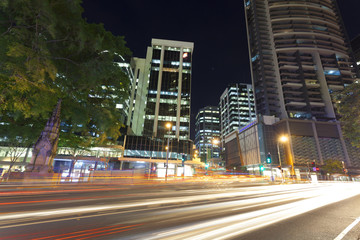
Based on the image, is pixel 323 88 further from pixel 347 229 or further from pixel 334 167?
pixel 347 229

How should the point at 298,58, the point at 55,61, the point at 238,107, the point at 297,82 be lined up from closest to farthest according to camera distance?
1. the point at 55,61
2. the point at 297,82
3. the point at 298,58
4. the point at 238,107

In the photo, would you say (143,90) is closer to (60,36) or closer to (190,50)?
(190,50)

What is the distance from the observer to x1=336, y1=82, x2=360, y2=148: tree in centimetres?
2014

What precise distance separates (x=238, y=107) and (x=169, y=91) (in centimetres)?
8942

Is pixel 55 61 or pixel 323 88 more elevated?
pixel 323 88

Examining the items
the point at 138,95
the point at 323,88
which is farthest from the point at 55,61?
the point at 323,88

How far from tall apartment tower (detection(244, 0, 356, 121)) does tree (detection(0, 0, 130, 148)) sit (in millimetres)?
81437

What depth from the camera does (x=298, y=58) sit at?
295ft

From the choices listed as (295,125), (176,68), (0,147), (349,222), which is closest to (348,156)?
(295,125)

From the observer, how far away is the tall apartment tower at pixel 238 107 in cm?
14575

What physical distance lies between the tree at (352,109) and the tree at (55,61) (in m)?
26.1

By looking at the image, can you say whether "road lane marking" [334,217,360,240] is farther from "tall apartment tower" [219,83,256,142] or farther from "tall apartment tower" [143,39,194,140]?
"tall apartment tower" [219,83,256,142]

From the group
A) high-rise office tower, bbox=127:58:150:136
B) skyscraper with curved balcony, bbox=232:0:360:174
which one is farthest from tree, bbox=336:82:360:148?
high-rise office tower, bbox=127:58:150:136

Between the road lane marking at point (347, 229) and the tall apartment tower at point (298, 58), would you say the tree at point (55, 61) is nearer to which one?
the road lane marking at point (347, 229)
